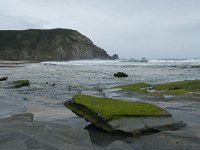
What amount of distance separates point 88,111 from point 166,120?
2707mm

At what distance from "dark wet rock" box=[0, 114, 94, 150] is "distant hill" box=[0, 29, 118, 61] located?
523 feet

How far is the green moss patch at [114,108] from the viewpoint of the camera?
483 inches

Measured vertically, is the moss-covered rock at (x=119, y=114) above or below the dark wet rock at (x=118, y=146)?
above

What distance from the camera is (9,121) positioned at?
39.1 ft

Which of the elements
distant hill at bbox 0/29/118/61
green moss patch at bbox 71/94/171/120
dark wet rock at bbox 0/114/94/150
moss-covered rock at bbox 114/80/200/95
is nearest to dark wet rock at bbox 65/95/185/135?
green moss patch at bbox 71/94/171/120

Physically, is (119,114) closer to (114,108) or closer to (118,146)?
(114,108)

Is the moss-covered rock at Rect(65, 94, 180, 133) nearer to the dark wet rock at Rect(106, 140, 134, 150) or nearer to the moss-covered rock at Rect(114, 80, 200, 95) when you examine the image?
the dark wet rock at Rect(106, 140, 134, 150)

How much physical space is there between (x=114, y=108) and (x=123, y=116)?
0.72 m

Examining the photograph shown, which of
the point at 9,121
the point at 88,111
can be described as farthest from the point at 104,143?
the point at 9,121

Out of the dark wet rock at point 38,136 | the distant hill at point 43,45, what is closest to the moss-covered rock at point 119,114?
the dark wet rock at point 38,136

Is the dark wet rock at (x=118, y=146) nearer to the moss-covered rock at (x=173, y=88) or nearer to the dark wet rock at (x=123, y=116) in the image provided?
the dark wet rock at (x=123, y=116)

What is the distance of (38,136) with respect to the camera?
33.7 ft

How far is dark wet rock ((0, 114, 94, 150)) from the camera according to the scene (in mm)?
9547

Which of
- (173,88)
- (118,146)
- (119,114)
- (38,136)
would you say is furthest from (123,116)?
(173,88)
